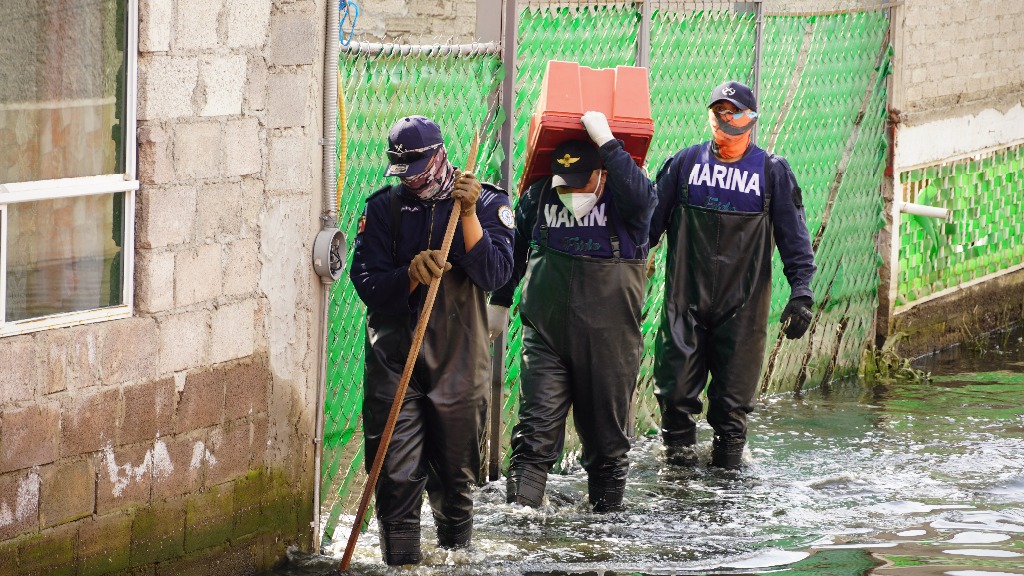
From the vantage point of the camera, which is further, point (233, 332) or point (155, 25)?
point (233, 332)

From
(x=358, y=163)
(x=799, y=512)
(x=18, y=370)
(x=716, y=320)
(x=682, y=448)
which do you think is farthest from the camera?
(x=682, y=448)

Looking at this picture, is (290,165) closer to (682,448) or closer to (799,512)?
(799,512)

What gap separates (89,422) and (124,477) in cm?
28

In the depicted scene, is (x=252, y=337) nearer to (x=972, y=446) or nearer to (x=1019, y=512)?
(x=1019, y=512)

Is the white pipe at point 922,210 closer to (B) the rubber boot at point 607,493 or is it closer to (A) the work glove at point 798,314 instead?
(A) the work glove at point 798,314

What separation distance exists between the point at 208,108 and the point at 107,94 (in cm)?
43

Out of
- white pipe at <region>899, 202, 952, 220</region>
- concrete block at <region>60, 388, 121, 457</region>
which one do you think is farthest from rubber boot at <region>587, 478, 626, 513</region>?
white pipe at <region>899, 202, 952, 220</region>

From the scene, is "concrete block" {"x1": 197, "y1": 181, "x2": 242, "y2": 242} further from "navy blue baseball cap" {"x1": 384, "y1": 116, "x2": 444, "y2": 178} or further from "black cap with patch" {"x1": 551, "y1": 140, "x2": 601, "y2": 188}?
"black cap with patch" {"x1": 551, "y1": 140, "x2": 601, "y2": 188}

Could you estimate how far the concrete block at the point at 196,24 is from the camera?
541cm

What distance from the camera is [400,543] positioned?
5.89 metres

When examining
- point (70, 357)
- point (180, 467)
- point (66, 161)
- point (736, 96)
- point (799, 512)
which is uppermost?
point (736, 96)

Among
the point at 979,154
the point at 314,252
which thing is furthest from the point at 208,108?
the point at 979,154

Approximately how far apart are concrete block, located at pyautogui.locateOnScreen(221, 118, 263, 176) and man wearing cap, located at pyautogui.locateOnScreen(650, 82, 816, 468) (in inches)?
105

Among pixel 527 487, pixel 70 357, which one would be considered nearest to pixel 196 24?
pixel 70 357
